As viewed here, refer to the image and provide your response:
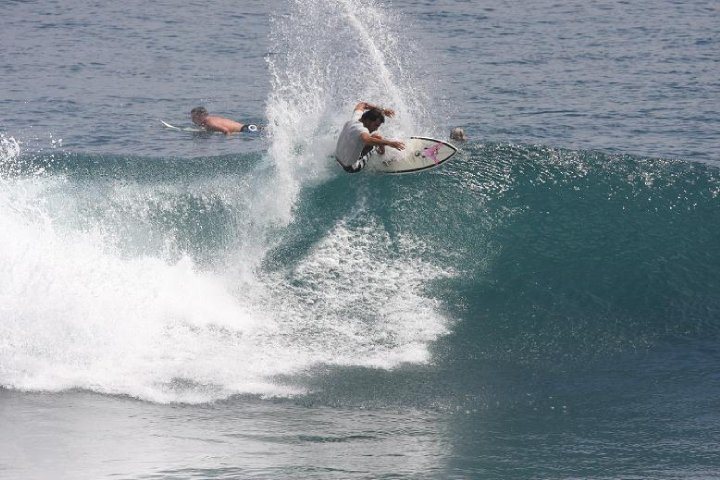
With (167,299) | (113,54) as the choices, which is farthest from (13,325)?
(113,54)

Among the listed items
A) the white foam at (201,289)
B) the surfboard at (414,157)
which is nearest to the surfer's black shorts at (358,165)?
the surfboard at (414,157)

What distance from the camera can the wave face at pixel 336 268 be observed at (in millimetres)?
13086

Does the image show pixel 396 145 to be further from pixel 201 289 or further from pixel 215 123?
pixel 215 123

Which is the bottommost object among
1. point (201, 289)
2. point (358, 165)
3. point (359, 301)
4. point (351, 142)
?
point (201, 289)

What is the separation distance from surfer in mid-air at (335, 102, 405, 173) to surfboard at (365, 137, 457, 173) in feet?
1.26

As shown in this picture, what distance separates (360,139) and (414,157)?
4.94 feet

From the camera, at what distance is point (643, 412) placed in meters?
12.0

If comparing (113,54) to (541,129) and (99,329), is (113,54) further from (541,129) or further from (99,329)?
(99,329)

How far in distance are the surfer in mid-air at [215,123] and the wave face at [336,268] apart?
216 inches

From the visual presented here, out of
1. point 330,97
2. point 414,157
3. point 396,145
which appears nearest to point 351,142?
point 396,145

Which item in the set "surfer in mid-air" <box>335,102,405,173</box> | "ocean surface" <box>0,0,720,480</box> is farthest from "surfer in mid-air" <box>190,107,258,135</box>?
"surfer in mid-air" <box>335,102,405,173</box>

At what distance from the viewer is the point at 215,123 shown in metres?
23.5

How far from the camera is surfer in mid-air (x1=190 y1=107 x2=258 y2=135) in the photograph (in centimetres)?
2347

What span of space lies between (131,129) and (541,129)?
30.3 feet
